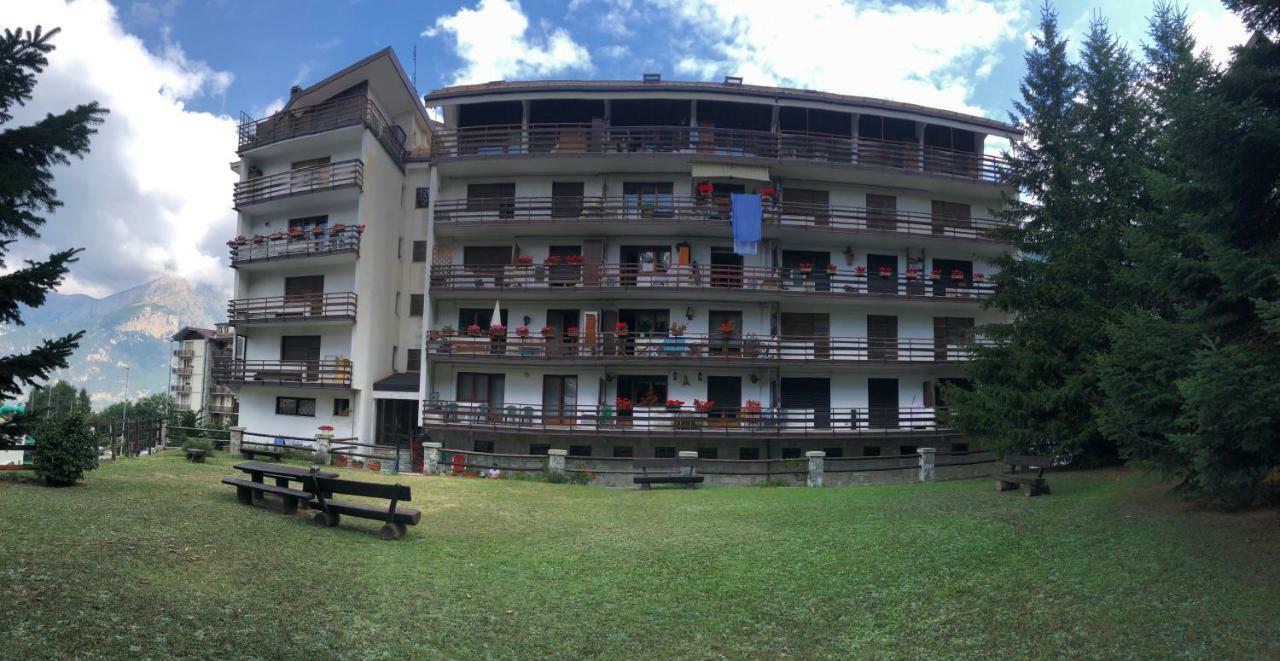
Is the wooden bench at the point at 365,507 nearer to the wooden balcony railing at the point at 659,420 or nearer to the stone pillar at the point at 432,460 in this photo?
the stone pillar at the point at 432,460

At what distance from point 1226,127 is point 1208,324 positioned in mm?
2774

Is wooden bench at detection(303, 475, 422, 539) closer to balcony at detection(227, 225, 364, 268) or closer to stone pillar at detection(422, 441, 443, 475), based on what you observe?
stone pillar at detection(422, 441, 443, 475)

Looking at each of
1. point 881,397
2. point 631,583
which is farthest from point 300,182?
point 631,583

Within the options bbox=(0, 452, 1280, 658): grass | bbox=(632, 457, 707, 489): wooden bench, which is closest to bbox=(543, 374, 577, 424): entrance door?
bbox=(632, 457, 707, 489): wooden bench

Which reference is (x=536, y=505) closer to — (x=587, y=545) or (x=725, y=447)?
(x=587, y=545)

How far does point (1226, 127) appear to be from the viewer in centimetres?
845

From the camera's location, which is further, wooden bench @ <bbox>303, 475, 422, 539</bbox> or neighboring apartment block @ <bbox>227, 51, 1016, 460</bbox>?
neighboring apartment block @ <bbox>227, 51, 1016, 460</bbox>

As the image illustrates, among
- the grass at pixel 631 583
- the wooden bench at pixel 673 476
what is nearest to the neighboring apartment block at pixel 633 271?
the wooden bench at pixel 673 476

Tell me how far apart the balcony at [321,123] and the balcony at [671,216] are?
4.88m

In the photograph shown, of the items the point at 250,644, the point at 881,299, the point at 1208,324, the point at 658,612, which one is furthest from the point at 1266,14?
the point at 881,299

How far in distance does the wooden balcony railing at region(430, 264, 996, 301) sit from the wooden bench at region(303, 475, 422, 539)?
16.1m

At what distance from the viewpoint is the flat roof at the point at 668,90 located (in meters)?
27.0

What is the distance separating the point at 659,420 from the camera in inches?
1008

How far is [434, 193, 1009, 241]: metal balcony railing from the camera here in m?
26.5
